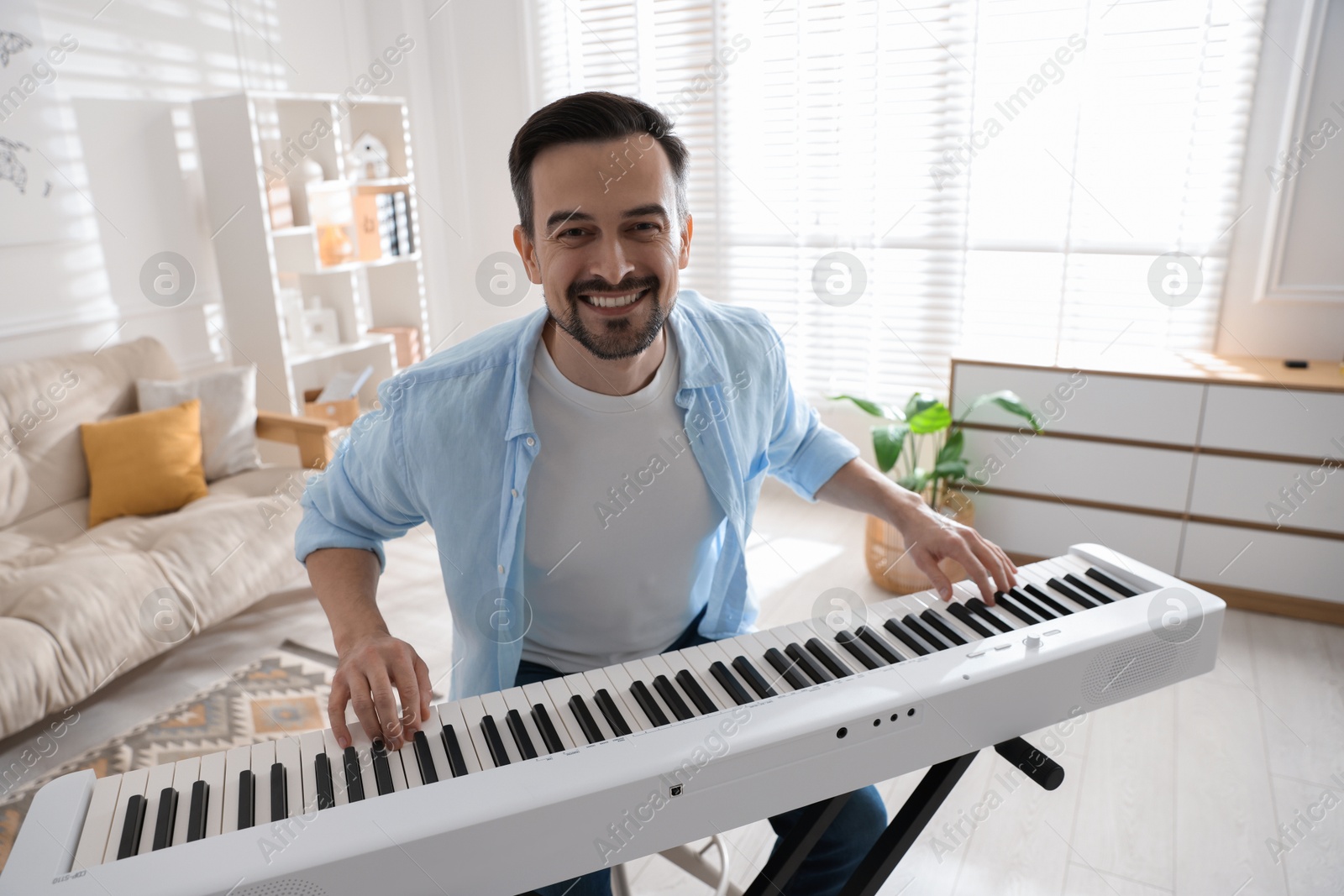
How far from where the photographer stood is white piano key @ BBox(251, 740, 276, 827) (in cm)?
88

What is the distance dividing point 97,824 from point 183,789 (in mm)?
78

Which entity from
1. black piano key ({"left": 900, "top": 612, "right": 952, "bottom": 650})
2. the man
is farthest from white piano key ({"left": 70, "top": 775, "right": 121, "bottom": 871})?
black piano key ({"left": 900, "top": 612, "right": 952, "bottom": 650})

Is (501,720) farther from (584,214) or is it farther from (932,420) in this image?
(932,420)

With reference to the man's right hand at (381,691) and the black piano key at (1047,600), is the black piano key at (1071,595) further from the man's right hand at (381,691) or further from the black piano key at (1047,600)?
the man's right hand at (381,691)

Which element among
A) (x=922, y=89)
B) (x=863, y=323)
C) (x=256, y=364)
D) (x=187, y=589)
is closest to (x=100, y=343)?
(x=256, y=364)

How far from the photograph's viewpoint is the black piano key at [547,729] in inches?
38.4

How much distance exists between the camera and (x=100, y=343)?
3.23m

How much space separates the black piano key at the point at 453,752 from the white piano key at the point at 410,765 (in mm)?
33

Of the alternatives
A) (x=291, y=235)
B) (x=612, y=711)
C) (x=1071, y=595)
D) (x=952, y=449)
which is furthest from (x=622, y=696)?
(x=291, y=235)

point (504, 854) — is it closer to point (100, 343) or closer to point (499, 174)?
point (100, 343)

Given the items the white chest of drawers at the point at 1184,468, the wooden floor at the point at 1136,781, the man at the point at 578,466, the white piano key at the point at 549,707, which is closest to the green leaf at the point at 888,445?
the white chest of drawers at the point at 1184,468

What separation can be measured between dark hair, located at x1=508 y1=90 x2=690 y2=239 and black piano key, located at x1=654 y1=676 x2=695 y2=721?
0.73 meters

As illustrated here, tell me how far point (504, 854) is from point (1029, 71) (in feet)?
11.1

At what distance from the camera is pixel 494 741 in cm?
98
